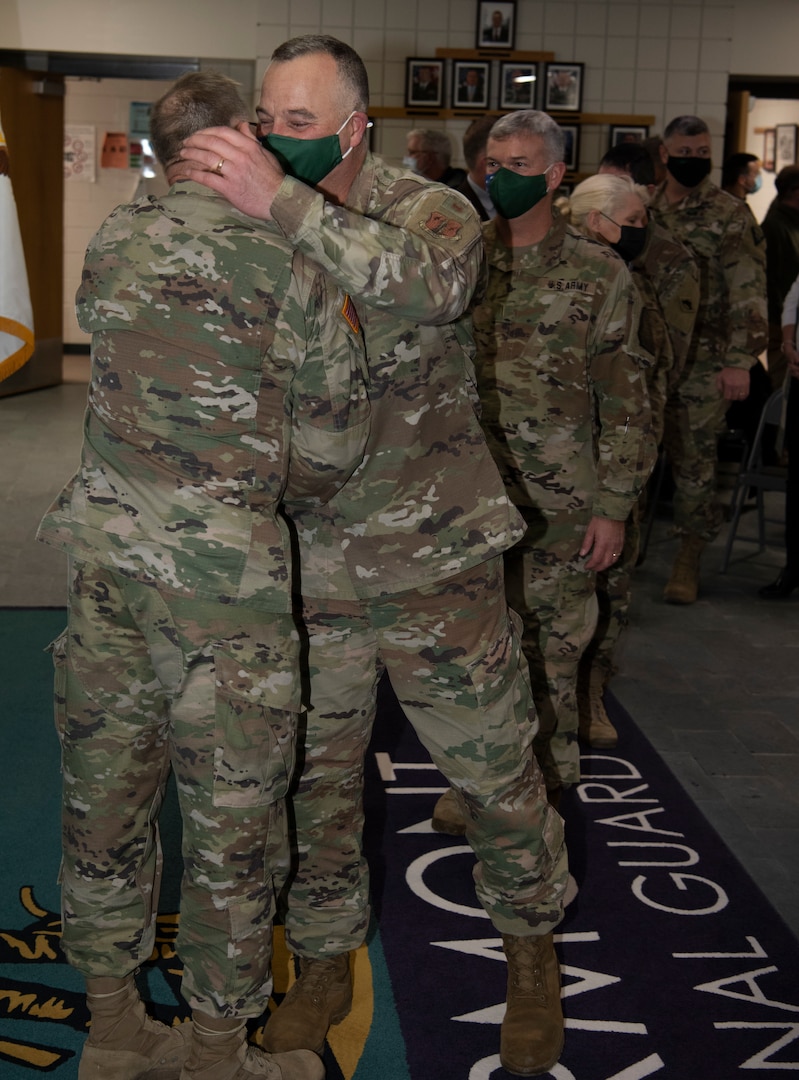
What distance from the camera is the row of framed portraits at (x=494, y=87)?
332 inches

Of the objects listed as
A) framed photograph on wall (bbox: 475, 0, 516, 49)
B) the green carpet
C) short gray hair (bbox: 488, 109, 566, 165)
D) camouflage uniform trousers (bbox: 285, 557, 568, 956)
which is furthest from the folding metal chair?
framed photograph on wall (bbox: 475, 0, 516, 49)

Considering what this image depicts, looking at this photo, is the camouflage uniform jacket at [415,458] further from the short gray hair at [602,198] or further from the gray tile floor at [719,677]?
the short gray hair at [602,198]

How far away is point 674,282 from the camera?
14.3 ft

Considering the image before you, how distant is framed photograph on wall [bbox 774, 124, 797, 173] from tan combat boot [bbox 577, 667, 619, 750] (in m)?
7.36

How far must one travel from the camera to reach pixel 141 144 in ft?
39.3

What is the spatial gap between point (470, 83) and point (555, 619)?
6.57m

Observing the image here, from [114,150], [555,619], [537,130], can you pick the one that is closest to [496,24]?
[114,150]

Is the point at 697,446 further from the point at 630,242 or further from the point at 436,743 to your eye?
the point at 436,743

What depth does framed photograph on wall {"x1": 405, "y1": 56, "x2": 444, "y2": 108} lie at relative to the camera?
8422mm

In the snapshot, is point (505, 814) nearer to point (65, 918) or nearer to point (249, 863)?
point (249, 863)

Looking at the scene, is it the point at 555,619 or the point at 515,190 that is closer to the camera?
the point at 515,190

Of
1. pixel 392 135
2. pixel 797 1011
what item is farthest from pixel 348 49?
pixel 392 135

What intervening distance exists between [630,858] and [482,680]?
115 cm

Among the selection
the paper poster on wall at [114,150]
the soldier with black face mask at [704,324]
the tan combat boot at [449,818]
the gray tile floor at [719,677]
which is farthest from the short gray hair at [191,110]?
the paper poster on wall at [114,150]
